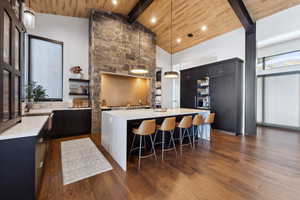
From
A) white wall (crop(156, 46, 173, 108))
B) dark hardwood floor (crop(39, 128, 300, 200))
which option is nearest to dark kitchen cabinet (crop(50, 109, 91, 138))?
dark hardwood floor (crop(39, 128, 300, 200))

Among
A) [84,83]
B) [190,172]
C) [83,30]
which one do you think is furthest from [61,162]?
[83,30]

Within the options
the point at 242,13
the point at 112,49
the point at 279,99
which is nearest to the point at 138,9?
the point at 112,49

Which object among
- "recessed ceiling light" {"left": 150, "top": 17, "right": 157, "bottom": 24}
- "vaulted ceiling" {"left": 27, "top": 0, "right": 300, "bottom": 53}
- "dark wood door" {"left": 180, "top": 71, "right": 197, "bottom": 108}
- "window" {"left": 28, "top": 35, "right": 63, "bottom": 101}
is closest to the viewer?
"vaulted ceiling" {"left": 27, "top": 0, "right": 300, "bottom": 53}

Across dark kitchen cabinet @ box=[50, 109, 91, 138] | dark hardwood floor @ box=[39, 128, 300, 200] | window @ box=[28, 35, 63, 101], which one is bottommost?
dark hardwood floor @ box=[39, 128, 300, 200]

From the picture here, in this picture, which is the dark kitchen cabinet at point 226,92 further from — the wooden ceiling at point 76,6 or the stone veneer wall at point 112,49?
the wooden ceiling at point 76,6

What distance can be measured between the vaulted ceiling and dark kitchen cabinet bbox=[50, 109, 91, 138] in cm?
341

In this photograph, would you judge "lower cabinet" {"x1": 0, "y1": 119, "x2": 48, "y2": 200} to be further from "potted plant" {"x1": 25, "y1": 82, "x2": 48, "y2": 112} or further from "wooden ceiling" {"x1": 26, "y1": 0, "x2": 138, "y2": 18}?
"wooden ceiling" {"x1": 26, "y1": 0, "x2": 138, "y2": 18}

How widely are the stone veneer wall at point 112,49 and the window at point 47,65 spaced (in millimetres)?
1068

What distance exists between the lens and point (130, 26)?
18.7 feet

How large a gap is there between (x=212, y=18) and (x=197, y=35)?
107 centimetres

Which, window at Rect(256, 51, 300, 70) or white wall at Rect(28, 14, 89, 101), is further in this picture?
window at Rect(256, 51, 300, 70)

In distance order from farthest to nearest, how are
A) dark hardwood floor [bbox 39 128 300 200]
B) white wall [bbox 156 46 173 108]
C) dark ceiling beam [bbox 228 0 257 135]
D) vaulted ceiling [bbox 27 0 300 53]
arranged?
white wall [bbox 156 46 173 108], dark ceiling beam [bbox 228 0 257 135], vaulted ceiling [bbox 27 0 300 53], dark hardwood floor [bbox 39 128 300 200]

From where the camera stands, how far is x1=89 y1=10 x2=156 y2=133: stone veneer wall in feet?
16.1

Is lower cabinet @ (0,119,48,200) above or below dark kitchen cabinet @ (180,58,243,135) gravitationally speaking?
below
